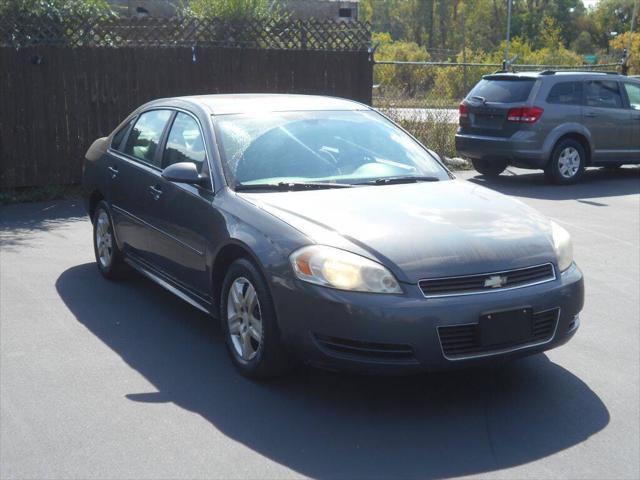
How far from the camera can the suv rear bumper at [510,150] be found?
13.5m

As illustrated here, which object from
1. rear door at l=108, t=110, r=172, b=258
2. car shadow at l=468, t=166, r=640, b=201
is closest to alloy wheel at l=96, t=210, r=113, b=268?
rear door at l=108, t=110, r=172, b=258

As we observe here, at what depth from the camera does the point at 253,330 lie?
5254 mm

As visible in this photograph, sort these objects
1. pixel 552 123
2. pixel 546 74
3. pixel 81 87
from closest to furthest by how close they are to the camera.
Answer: pixel 81 87 → pixel 552 123 → pixel 546 74

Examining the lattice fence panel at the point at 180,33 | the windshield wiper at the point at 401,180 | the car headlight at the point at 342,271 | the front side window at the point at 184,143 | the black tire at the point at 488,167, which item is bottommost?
the black tire at the point at 488,167

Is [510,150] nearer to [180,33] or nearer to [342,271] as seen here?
[180,33]

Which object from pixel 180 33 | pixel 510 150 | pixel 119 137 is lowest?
pixel 510 150

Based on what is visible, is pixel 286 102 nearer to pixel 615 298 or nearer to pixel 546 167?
pixel 615 298

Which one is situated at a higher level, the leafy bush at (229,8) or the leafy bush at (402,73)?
the leafy bush at (229,8)

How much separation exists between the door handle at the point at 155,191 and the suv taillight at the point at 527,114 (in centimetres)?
818

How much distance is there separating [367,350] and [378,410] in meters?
0.44

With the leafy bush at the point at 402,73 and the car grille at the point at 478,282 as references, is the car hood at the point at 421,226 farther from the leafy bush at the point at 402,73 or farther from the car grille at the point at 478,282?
the leafy bush at the point at 402,73

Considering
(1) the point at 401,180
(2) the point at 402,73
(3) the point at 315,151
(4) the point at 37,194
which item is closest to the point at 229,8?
(4) the point at 37,194

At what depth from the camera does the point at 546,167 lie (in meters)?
13.7

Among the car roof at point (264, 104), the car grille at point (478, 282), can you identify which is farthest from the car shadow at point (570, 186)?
the car grille at point (478, 282)
